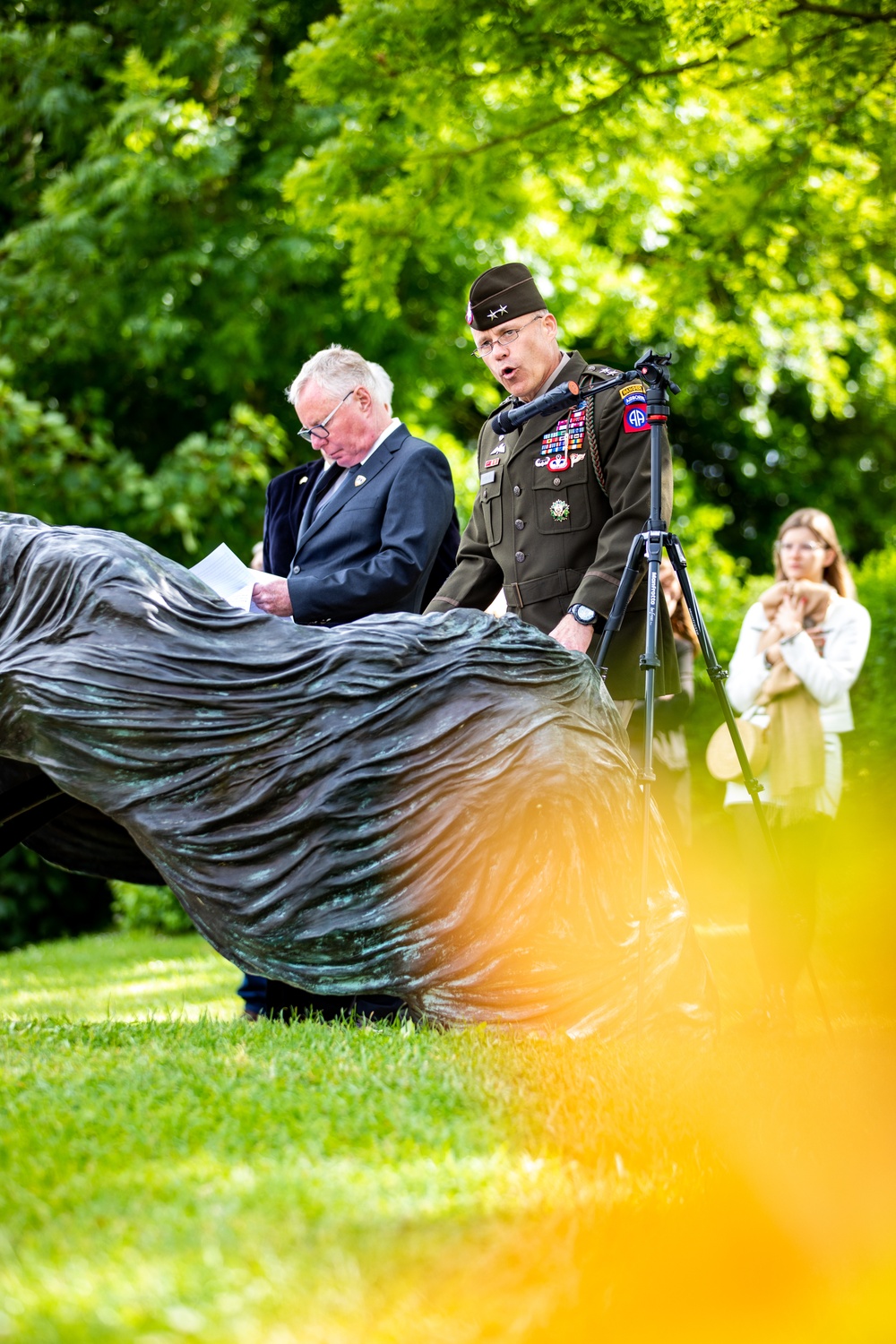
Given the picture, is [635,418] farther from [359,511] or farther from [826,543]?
[826,543]

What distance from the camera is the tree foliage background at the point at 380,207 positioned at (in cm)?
752

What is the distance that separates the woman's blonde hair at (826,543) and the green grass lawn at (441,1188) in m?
2.68

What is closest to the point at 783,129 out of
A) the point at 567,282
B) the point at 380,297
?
the point at 380,297

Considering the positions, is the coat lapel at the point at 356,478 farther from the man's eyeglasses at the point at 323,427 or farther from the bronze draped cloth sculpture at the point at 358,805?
the bronze draped cloth sculpture at the point at 358,805

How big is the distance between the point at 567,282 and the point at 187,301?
366cm

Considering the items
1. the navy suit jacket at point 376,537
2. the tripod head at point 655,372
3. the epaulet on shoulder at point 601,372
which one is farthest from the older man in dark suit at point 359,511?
the tripod head at point 655,372

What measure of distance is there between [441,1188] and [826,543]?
14.2 feet

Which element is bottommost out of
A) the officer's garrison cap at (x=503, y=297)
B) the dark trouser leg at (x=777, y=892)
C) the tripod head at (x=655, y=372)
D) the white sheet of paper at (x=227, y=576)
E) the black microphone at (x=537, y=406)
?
the dark trouser leg at (x=777, y=892)

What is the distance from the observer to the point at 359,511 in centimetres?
524

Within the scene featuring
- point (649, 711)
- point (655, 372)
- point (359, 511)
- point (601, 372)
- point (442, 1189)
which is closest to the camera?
point (442, 1189)

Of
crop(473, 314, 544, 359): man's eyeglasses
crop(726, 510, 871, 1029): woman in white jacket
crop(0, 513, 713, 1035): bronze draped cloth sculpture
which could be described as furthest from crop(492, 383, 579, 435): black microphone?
crop(726, 510, 871, 1029): woman in white jacket

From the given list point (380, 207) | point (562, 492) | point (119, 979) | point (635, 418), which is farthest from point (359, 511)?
point (119, 979)

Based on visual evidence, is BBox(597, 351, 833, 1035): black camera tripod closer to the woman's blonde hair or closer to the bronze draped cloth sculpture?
the bronze draped cloth sculpture

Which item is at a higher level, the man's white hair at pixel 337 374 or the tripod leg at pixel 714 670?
the man's white hair at pixel 337 374
